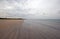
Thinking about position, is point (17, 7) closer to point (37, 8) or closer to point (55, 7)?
point (37, 8)

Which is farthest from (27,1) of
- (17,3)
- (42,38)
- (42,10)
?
(42,38)

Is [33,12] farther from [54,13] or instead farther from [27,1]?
[54,13]

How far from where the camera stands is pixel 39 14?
1401mm

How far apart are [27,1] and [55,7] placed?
0.42m

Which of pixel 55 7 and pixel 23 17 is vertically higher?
pixel 55 7

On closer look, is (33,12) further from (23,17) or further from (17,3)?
(17,3)

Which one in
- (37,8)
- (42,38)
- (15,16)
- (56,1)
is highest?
(56,1)

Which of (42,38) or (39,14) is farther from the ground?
(39,14)

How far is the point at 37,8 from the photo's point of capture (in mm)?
1408

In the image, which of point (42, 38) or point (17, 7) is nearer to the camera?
point (42, 38)

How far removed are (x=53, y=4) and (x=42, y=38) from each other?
1.10 m

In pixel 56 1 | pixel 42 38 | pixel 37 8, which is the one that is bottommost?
pixel 42 38

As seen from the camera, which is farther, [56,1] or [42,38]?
[56,1]

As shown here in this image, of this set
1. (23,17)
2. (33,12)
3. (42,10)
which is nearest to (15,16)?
(23,17)
